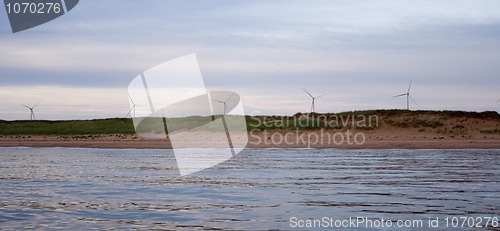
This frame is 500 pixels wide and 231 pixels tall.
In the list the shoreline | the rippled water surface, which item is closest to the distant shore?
the shoreline

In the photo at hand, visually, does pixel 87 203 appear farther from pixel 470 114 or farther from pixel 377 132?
pixel 470 114

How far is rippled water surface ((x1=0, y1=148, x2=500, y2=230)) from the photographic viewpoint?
611 inches

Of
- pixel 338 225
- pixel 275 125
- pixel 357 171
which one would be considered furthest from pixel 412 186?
pixel 275 125

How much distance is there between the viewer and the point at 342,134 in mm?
63594

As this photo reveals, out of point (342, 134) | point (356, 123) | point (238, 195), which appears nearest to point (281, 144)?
point (342, 134)

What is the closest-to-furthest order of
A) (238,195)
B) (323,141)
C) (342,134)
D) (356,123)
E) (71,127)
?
(238,195) → (323,141) → (342,134) → (356,123) → (71,127)

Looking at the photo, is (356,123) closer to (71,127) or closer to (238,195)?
(71,127)

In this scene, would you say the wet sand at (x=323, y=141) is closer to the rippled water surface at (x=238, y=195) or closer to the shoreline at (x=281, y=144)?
the shoreline at (x=281, y=144)

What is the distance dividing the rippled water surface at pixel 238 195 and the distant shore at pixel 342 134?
79.8 feet

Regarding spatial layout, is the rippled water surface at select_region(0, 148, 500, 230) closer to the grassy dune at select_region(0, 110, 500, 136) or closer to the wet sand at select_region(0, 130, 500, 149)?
the wet sand at select_region(0, 130, 500, 149)

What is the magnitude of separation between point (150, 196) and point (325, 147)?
37113mm

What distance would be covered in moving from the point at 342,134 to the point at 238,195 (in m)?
44.1

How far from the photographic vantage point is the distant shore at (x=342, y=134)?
188 feet

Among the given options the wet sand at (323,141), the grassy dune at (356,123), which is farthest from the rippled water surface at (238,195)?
the grassy dune at (356,123)
